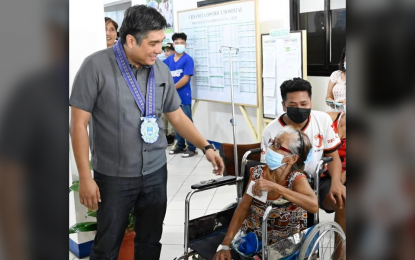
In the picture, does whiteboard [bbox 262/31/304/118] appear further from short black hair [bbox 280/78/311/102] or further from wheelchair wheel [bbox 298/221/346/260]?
wheelchair wheel [bbox 298/221/346/260]

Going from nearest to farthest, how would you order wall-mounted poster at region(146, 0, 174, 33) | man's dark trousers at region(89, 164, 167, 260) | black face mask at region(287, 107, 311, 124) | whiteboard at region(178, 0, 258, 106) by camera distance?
man's dark trousers at region(89, 164, 167, 260)
black face mask at region(287, 107, 311, 124)
whiteboard at region(178, 0, 258, 106)
wall-mounted poster at region(146, 0, 174, 33)

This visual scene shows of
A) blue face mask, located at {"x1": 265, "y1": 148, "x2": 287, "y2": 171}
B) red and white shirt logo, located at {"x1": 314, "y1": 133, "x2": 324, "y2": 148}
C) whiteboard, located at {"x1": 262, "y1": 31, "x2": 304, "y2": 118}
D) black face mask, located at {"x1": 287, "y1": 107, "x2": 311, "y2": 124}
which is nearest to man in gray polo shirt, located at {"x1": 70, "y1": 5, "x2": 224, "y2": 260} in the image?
blue face mask, located at {"x1": 265, "y1": 148, "x2": 287, "y2": 171}

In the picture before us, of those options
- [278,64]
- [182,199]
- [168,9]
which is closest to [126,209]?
[182,199]

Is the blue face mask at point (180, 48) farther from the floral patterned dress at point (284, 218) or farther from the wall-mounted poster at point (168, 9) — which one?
the floral patterned dress at point (284, 218)

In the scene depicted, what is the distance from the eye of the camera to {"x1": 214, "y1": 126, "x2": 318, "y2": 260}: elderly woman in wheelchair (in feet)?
6.38

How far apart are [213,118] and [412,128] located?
6132 mm

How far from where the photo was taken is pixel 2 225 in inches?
7.0

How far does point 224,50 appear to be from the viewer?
5.24m

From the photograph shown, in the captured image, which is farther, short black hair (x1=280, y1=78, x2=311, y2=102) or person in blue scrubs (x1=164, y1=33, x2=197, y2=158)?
person in blue scrubs (x1=164, y1=33, x2=197, y2=158)

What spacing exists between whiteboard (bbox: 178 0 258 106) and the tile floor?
3.06 ft

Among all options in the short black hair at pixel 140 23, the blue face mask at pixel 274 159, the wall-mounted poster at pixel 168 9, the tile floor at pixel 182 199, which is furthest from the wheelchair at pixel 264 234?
the wall-mounted poster at pixel 168 9

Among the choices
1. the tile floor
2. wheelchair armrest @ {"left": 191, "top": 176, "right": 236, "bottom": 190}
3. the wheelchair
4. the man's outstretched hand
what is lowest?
the tile floor

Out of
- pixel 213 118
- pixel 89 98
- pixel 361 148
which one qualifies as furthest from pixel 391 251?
pixel 213 118

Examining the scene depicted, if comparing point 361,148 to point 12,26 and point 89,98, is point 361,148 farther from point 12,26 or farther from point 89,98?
point 89,98
